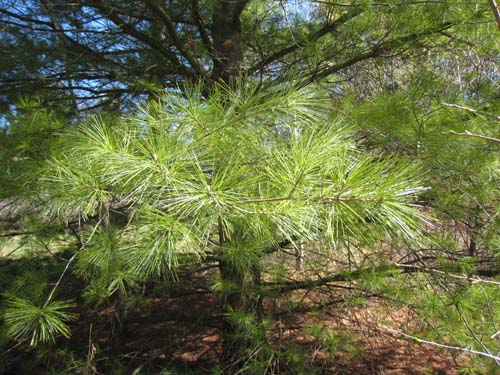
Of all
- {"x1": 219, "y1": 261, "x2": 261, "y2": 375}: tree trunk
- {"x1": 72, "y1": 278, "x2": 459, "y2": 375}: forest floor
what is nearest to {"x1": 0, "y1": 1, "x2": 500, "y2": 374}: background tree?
{"x1": 219, "y1": 261, "x2": 261, "y2": 375}: tree trunk

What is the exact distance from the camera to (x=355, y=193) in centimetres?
96

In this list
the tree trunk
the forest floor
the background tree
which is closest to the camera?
the background tree

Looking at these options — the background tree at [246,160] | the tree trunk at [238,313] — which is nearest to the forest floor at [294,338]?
the tree trunk at [238,313]

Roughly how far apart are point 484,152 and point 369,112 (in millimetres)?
644

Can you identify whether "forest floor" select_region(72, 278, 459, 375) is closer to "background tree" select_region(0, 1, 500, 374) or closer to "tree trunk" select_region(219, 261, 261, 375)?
"tree trunk" select_region(219, 261, 261, 375)

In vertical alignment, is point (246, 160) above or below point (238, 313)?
above

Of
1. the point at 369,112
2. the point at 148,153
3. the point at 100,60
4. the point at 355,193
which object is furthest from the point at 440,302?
the point at 100,60

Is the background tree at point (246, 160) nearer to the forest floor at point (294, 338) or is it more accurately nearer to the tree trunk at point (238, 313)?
the tree trunk at point (238, 313)

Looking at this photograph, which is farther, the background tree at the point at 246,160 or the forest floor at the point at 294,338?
the forest floor at the point at 294,338

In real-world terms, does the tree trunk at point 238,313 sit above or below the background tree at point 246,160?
below

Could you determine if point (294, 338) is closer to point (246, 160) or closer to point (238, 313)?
point (238, 313)

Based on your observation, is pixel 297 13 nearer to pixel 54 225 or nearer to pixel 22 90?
pixel 22 90

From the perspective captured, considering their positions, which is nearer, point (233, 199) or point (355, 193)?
point (355, 193)

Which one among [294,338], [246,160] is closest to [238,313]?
[294,338]
